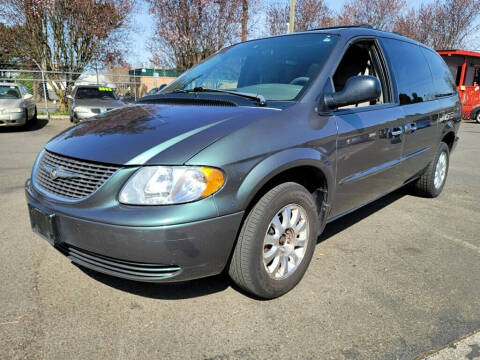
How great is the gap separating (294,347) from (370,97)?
170cm

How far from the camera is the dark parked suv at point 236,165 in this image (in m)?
2.03

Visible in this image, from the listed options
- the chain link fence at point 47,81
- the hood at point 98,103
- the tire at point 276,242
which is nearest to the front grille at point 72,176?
the tire at point 276,242

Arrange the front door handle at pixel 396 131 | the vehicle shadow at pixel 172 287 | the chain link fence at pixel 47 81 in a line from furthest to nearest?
1. the chain link fence at pixel 47 81
2. the front door handle at pixel 396 131
3. the vehicle shadow at pixel 172 287

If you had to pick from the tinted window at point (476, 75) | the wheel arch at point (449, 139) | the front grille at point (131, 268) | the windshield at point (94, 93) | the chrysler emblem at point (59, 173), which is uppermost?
the tinted window at point (476, 75)

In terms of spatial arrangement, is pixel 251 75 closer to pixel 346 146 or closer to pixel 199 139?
pixel 346 146

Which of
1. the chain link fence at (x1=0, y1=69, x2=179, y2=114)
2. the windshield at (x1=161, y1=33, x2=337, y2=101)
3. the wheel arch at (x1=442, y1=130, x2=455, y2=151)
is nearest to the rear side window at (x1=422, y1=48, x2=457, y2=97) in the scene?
the wheel arch at (x1=442, y1=130, x2=455, y2=151)

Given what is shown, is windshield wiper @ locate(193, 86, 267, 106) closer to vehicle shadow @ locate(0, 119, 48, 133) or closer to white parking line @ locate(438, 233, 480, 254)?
white parking line @ locate(438, 233, 480, 254)

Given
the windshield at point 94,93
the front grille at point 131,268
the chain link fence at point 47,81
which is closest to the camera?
the front grille at point 131,268

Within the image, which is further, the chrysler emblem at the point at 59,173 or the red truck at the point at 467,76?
the red truck at the point at 467,76

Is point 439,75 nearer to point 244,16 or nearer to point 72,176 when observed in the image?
point 72,176

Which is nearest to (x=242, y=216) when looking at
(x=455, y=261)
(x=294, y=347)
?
(x=294, y=347)

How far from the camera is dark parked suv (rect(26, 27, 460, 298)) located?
2.03 meters

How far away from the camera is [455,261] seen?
318 cm

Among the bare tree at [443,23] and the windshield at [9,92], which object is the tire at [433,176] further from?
the bare tree at [443,23]
